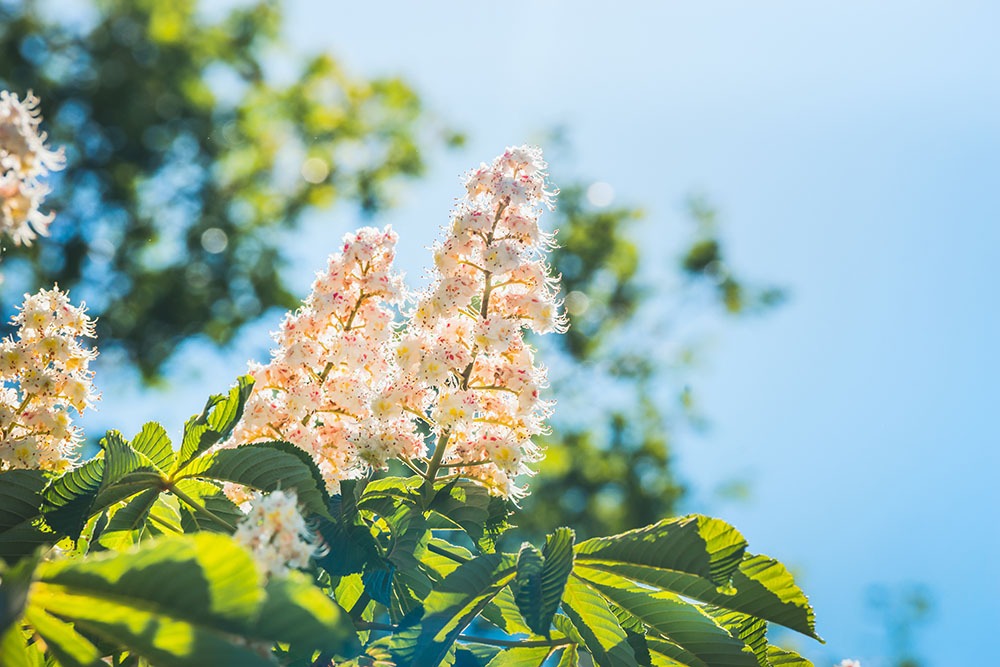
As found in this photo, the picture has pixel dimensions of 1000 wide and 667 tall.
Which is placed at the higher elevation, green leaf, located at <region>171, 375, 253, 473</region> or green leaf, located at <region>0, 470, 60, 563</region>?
green leaf, located at <region>171, 375, 253, 473</region>

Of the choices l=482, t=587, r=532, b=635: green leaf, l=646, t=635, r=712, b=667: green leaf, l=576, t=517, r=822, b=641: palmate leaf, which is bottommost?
l=646, t=635, r=712, b=667: green leaf

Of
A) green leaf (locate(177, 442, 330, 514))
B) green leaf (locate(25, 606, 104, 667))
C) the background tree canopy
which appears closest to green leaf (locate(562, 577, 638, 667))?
green leaf (locate(177, 442, 330, 514))

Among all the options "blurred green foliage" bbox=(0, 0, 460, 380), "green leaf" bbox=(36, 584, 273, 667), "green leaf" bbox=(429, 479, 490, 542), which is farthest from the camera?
"blurred green foliage" bbox=(0, 0, 460, 380)

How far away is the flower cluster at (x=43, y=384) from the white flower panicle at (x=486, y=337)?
1.87ft

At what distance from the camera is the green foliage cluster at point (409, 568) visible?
127 centimetres

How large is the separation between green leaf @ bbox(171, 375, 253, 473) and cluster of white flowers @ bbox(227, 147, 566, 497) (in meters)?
0.18

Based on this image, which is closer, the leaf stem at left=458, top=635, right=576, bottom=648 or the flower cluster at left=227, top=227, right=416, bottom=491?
the leaf stem at left=458, top=635, right=576, bottom=648

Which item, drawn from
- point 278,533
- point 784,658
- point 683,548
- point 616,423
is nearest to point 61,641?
point 278,533

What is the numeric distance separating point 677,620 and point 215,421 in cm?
76

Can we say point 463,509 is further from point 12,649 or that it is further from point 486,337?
point 12,649

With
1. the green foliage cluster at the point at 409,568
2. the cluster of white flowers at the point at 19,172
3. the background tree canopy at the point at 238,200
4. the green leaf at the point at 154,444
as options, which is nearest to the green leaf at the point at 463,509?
the green foliage cluster at the point at 409,568

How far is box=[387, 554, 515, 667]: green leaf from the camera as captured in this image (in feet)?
4.18

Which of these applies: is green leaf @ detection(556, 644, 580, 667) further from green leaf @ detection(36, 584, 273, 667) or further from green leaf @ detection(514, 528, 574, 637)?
green leaf @ detection(36, 584, 273, 667)

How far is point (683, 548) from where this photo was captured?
141 cm
